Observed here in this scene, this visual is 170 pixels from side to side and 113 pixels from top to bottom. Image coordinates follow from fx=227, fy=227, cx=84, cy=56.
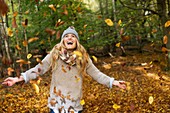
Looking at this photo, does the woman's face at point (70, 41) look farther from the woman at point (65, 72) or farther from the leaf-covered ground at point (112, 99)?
the leaf-covered ground at point (112, 99)

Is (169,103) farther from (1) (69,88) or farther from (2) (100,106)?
(1) (69,88)

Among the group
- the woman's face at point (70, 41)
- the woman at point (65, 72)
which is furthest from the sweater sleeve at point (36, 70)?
the woman's face at point (70, 41)

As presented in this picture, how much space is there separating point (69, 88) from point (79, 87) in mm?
143

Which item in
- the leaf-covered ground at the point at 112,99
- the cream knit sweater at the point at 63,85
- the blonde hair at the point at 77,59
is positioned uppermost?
the blonde hair at the point at 77,59

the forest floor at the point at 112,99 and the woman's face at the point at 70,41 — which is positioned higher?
the woman's face at the point at 70,41

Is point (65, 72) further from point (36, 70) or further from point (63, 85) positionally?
point (36, 70)

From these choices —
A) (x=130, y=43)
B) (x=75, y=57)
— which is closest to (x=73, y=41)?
(x=75, y=57)

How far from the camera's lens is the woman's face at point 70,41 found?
289 centimetres

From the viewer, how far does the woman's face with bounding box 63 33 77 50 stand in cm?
289

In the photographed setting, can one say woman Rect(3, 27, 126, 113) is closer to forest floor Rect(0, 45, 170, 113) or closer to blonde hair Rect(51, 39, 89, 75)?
blonde hair Rect(51, 39, 89, 75)

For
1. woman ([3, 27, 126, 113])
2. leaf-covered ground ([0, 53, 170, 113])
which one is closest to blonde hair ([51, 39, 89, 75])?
woman ([3, 27, 126, 113])

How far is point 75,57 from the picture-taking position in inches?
114

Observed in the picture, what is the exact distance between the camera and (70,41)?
2.93 meters

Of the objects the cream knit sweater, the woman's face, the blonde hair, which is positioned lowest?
the cream knit sweater
